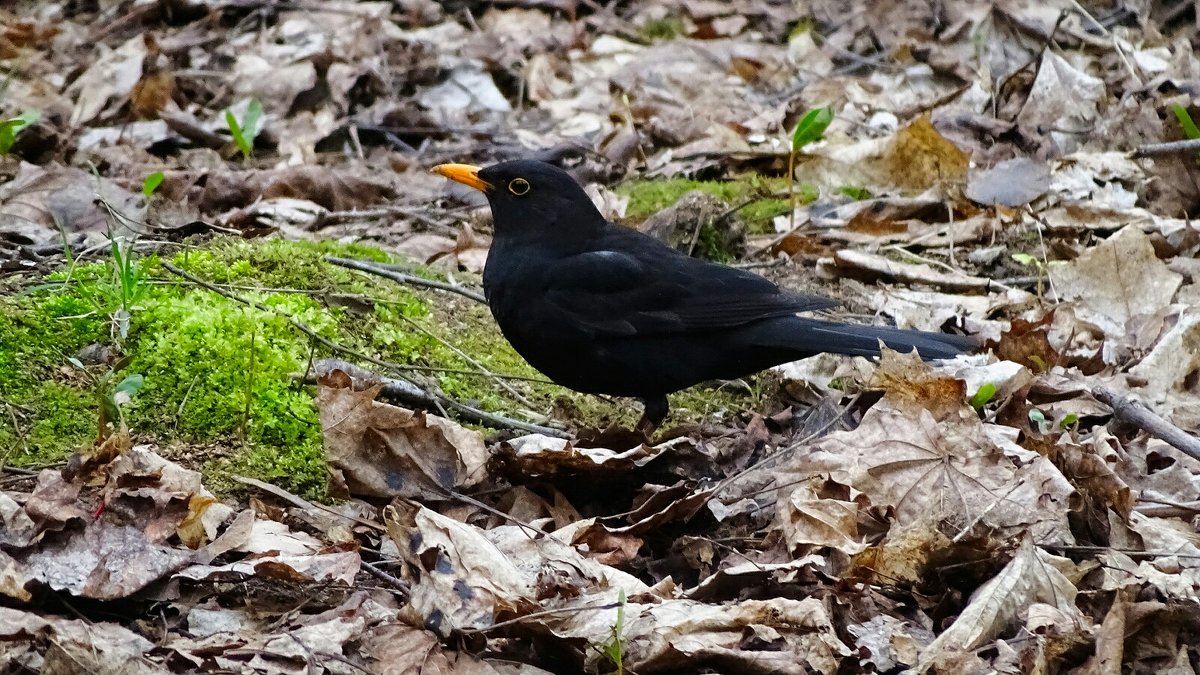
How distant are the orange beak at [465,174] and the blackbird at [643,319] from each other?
27 centimetres

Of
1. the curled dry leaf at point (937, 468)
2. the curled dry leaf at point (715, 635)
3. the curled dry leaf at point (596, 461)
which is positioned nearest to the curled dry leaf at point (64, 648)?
the curled dry leaf at point (715, 635)

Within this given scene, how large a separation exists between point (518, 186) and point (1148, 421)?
2542 millimetres

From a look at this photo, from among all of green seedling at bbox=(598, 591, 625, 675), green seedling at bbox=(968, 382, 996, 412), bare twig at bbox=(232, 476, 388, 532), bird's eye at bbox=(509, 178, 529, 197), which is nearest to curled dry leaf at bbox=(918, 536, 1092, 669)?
green seedling at bbox=(598, 591, 625, 675)

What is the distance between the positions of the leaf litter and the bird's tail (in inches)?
4.9

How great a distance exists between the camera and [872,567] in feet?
10.5

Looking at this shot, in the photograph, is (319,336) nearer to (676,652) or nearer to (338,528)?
(338,528)

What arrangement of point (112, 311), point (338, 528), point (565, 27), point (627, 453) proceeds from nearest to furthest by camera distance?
point (338, 528) < point (627, 453) < point (112, 311) < point (565, 27)

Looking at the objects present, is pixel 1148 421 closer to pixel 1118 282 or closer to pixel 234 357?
pixel 1118 282

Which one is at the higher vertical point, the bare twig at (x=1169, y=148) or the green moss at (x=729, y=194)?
the bare twig at (x=1169, y=148)

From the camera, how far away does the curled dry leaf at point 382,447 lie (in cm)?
366

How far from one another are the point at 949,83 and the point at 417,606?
22.8 ft

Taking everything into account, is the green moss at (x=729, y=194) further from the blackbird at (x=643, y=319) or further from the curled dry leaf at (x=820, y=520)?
the curled dry leaf at (x=820, y=520)

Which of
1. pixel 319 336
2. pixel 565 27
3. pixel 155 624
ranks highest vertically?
pixel 155 624

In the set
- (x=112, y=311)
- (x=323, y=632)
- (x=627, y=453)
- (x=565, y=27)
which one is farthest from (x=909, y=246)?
(x=565, y=27)
